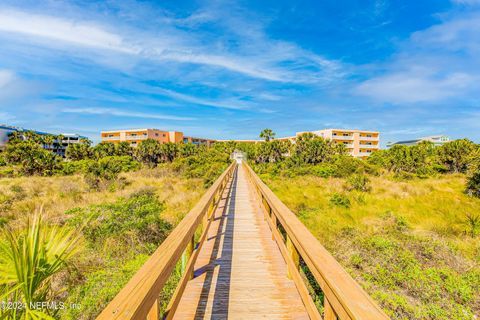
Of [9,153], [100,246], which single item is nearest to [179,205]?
[100,246]

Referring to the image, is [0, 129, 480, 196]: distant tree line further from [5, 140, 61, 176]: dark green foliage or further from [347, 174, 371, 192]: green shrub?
[347, 174, 371, 192]: green shrub

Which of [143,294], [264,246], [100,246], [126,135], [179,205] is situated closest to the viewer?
[143,294]

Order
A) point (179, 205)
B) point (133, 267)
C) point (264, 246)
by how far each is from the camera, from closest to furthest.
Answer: point (264, 246) → point (133, 267) → point (179, 205)

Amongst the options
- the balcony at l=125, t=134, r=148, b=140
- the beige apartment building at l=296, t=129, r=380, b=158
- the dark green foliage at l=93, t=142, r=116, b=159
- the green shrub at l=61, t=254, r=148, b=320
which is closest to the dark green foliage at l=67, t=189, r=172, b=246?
the green shrub at l=61, t=254, r=148, b=320

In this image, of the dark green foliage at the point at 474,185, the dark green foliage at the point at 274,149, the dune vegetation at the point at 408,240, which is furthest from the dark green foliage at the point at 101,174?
the dark green foliage at the point at 274,149

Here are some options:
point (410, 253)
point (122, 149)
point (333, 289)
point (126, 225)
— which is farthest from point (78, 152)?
point (333, 289)

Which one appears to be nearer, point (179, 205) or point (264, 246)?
point (264, 246)

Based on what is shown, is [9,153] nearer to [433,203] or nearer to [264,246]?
[264,246]

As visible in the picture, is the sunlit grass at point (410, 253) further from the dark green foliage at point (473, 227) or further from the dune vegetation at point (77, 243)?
the dune vegetation at point (77, 243)

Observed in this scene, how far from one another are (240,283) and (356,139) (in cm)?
7249

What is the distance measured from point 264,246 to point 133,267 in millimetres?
2600

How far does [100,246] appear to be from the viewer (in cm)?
576

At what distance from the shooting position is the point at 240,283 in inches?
110

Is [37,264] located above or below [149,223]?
above
